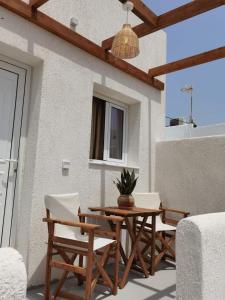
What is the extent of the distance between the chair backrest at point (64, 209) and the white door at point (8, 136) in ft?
1.70

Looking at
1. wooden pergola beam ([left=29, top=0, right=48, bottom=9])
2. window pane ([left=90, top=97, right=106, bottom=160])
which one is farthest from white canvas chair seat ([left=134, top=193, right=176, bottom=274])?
wooden pergola beam ([left=29, top=0, right=48, bottom=9])

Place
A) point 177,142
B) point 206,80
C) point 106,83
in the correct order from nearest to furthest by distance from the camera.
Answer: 1. point 106,83
2. point 177,142
3. point 206,80

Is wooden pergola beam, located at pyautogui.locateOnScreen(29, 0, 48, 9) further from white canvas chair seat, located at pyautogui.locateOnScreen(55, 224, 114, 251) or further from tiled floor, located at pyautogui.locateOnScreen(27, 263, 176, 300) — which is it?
tiled floor, located at pyautogui.locateOnScreen(27, 263, 176, 300)

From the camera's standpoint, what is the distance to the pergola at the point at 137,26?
3.06m

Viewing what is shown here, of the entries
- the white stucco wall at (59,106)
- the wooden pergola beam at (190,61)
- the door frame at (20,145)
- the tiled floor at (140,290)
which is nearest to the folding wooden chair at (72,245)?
the tiled floor at (140,290)

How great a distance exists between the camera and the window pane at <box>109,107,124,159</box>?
15.3 feet

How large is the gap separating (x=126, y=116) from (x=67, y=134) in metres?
1.71

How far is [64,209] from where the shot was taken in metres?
3.13

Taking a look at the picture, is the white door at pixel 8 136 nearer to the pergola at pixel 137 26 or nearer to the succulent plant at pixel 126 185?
the pergola at pixel 137 26

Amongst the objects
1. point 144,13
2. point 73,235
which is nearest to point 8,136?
point 73,235

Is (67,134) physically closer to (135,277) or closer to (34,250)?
(34,250)

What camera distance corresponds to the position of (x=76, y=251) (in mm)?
2678

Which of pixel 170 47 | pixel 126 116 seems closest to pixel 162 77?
pixel 170 47

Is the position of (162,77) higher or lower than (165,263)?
higher
